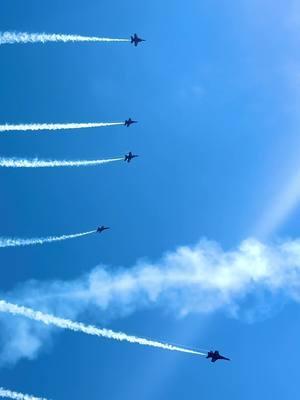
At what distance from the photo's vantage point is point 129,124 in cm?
14188

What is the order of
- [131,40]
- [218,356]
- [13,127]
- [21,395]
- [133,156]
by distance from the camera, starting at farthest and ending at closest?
1. [133,156]
2. [131,40]
3. [218,356]
4. [13,127]
5. [21,395]

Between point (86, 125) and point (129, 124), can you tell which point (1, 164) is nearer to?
point (86, 125)

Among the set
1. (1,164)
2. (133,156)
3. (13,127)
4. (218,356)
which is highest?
(133,156)

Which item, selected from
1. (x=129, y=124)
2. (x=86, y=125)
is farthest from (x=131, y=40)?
(x=86, y=125)

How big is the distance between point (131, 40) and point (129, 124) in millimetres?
18489

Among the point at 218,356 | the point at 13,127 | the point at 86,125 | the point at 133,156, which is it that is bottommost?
the point at 218,356

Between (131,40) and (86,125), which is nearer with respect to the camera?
(86,125)

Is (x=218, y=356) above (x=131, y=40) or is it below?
below

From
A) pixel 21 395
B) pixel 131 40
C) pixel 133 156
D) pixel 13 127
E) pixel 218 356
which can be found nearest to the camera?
pixel 21 395

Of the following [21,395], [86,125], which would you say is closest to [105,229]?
[86,125]

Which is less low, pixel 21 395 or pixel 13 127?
pixel 13 127

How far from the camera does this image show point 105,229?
447ft

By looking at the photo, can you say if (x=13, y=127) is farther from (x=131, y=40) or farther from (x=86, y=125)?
(x=131, y=40)

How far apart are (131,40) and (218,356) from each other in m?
66.4
